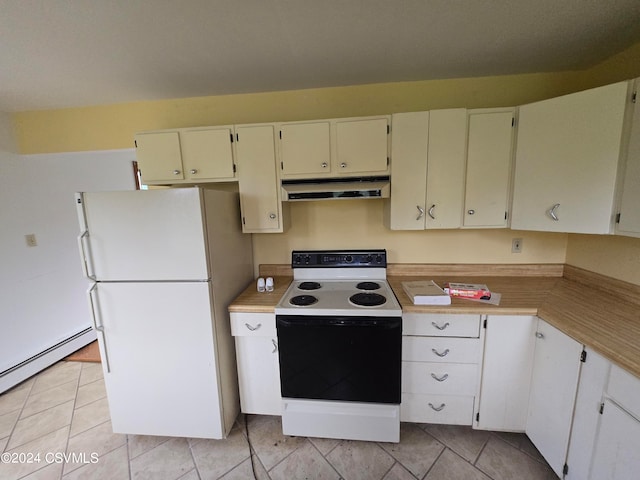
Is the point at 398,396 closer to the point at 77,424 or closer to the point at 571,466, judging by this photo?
the point at 571,466

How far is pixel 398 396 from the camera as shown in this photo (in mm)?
1476

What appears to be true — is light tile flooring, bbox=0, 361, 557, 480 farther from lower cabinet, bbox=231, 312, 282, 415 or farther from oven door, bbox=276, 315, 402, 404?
oven door, bbox=276, 315, 402, 404

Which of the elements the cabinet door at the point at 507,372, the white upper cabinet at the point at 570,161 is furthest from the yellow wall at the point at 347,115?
the cabinet door at the point at 507,372

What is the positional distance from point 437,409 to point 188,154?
7.97 ft

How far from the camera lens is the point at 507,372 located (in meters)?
1.47

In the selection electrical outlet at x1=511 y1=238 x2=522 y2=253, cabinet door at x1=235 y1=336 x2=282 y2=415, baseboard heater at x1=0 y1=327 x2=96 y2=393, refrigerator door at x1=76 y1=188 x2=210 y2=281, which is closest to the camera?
refrigerator door at x1=76 y1=188 x2=210 y2=281

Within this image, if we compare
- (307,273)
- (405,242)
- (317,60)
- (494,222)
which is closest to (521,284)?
(494,222)

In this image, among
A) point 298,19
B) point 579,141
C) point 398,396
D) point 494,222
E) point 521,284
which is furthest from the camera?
point 521,284

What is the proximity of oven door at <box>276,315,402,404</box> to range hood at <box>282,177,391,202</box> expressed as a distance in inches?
30.7

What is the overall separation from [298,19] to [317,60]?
36 centimetres

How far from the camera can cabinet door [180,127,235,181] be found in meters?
1.76

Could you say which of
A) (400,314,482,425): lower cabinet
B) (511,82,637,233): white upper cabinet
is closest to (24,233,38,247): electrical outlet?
(400,314,482,425): lower cabinet

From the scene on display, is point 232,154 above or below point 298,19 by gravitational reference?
below

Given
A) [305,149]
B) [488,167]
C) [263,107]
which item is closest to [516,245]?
[488,167]
